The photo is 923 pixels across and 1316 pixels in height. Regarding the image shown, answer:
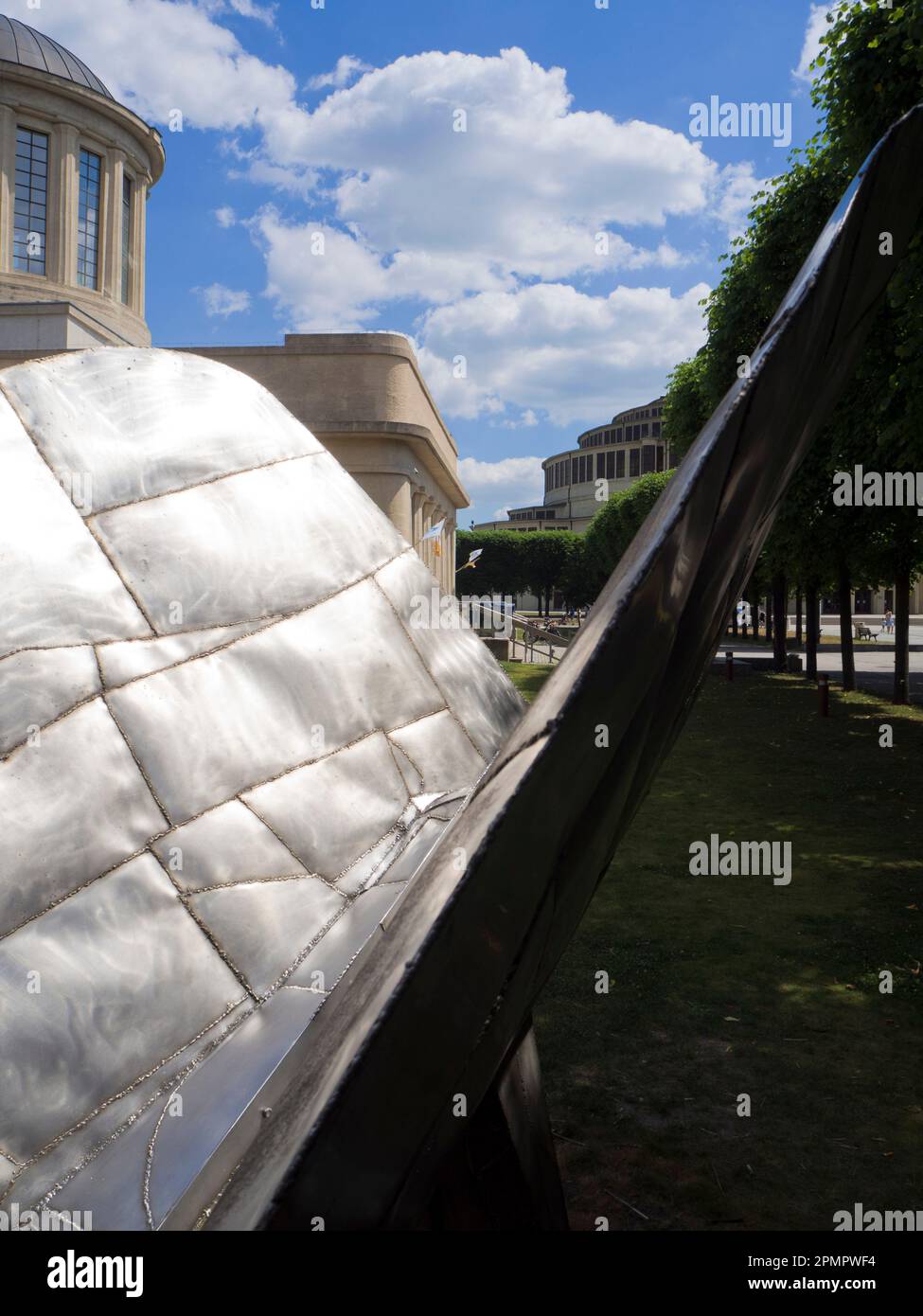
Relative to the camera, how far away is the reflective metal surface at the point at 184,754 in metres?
2.48

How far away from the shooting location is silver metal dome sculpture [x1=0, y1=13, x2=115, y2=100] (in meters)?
45.2

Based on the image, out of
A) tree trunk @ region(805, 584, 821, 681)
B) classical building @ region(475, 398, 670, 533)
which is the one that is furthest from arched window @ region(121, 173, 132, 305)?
classical building @ region(475, 398, 670, 533)

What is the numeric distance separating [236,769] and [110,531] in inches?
44.7

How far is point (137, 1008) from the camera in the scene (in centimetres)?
269

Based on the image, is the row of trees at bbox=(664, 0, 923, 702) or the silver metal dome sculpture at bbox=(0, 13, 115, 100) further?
the silver metal dome sculpture at bbox=(0, 13, 115, 100)

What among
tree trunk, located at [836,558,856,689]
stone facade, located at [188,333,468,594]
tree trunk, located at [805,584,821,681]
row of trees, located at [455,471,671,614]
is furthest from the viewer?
row of trees, located at [455,471,671,614]

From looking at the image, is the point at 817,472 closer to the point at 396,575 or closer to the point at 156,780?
the point at 396,575

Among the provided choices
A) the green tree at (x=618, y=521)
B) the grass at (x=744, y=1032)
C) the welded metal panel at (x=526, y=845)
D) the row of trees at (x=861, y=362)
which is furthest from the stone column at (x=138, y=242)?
the welded metal panel at (x=526, y=845)

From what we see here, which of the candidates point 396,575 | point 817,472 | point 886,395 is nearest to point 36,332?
point 817,472

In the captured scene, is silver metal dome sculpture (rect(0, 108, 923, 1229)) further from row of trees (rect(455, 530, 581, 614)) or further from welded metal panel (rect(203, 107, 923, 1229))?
row of trees (rect(455, 530, 581, 614))

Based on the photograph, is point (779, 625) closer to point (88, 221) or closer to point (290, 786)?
point (290, 786)

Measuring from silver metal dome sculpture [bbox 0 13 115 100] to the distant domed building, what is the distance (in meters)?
0.06

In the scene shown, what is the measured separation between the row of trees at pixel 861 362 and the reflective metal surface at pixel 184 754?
2250mm

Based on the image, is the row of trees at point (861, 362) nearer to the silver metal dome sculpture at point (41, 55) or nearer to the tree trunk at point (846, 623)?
the tree trunk at point (846, 623)
